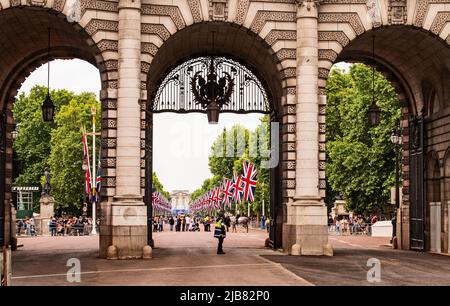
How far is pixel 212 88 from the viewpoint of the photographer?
3712cm

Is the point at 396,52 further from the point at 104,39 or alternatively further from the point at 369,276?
the point at 369,276

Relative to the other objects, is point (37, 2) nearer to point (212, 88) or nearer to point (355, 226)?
point (212, 88)

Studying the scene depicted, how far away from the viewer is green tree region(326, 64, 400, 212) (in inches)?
2406

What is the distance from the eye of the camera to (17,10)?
30297 millimetres

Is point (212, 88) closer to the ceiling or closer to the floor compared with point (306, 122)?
closer to the ceiling

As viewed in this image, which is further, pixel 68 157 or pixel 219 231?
pixel 68 157

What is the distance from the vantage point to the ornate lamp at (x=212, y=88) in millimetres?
37125

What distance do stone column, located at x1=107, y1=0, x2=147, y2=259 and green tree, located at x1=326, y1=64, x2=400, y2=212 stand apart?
32.3 metres

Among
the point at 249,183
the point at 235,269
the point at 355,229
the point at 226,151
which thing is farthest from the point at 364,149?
the point at 226,151

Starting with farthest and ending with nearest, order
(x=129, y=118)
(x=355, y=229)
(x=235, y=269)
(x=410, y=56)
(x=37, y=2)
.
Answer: (x=355, y=229) → (x=410, y=56) → (x=129, y=118) → (x=37, y=2) → (x=235, y=269)

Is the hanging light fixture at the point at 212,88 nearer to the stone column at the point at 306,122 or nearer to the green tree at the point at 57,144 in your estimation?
the stone column at the point at 306,122

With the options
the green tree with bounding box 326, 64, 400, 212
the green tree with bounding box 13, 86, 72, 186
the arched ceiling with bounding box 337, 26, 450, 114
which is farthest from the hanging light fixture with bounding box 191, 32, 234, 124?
the green tree with bounding box 13, 86, 72, 186

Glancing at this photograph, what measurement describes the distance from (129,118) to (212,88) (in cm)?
747

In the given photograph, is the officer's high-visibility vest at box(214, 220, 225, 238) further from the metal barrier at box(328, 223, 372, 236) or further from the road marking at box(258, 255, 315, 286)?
the metal barrier at box(328, 223, 372, 236)
